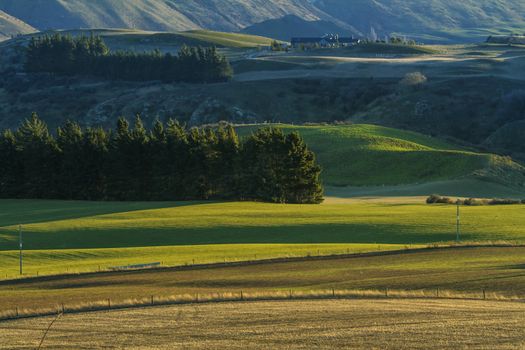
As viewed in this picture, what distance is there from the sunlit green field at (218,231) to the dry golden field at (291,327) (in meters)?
14.7

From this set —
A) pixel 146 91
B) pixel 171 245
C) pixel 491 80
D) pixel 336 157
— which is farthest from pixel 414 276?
pixel 146 91

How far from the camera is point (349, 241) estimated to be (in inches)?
2271

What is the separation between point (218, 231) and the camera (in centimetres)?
6091

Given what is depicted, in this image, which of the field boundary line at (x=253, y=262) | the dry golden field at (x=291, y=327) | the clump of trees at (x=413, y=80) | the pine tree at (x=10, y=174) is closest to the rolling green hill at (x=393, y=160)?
the pine tree at (x=10, y=174)

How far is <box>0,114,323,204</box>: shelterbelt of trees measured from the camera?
3174 inches

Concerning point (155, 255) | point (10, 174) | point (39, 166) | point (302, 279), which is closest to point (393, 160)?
point (39, 166)

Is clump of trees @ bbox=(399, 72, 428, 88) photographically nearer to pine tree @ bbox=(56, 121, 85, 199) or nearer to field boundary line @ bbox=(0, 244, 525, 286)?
pine tree @ bbox=(56, 121, 85, 199)

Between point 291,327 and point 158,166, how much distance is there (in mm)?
54571

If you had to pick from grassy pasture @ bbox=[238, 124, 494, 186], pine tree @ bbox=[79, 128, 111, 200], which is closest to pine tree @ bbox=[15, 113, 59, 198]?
pine tree @ bbox=[79, 128, 111, 200]

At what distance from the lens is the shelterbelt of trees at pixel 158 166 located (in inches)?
3174

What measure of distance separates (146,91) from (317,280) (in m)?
143

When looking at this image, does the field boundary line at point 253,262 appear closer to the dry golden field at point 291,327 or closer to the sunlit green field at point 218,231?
the sunlit green field at point 218,231

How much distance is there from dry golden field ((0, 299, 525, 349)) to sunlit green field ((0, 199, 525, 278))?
14677 millimetres

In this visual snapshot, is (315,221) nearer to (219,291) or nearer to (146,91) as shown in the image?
(219,291)
